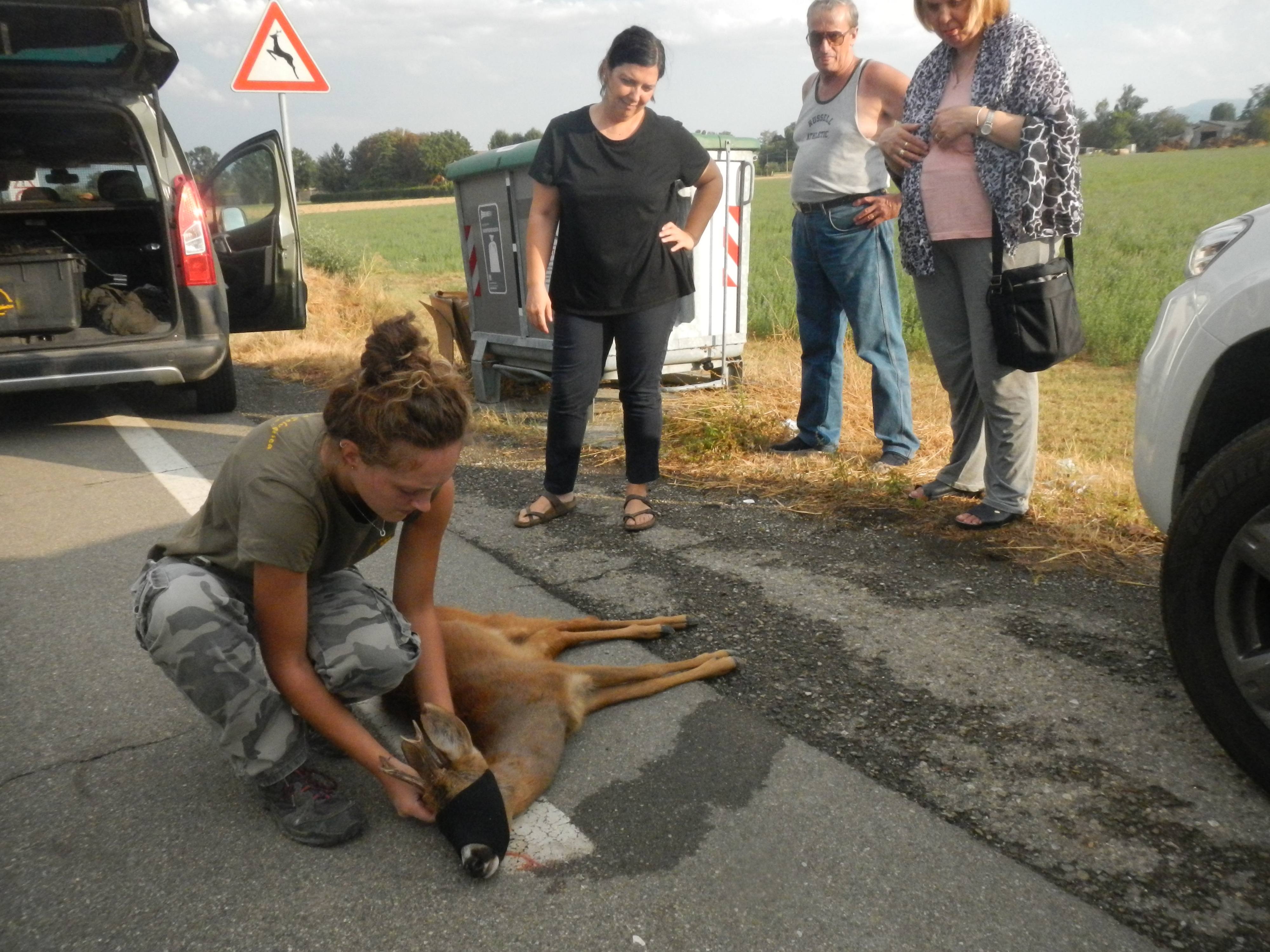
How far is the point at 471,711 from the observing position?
2.62 m

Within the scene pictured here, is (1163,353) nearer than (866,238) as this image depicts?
Yes

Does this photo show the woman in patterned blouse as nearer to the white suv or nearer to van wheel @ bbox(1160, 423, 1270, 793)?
the white suv

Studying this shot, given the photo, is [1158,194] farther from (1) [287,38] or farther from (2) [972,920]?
(2) [972,920]

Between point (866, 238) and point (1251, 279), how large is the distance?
2742 millimetres

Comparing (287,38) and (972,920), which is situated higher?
(287,38)

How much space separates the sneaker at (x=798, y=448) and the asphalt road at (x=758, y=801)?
1.64m

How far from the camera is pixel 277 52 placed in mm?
8992

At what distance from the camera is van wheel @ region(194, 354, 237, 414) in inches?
275

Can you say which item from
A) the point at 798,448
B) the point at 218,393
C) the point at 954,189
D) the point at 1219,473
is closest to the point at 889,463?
the point at 798,448

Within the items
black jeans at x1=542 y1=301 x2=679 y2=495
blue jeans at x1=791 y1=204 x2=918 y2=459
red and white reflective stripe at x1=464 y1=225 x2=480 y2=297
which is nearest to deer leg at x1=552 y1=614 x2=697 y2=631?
black jeans at x1=542 y1=301 x2=679 y2=495

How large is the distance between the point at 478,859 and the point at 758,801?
0.66 meters

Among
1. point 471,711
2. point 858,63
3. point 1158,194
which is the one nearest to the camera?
point 471,711

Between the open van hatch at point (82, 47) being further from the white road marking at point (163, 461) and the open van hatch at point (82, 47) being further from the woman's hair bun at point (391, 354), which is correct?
the woman's hair bun at point (391, 354)

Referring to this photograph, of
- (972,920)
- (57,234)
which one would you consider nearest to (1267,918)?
(972,920)
